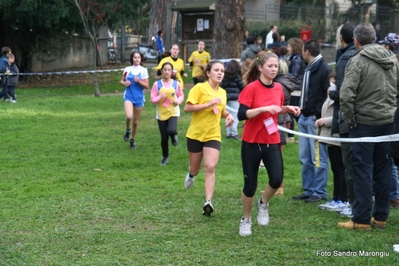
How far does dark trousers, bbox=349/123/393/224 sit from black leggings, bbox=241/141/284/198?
84 centimetres

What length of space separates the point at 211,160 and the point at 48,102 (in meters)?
13.9

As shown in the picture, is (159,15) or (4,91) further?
(159,15)

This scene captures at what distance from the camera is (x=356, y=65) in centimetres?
742

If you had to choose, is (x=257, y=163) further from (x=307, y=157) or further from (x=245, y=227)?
(x=307, y=157)

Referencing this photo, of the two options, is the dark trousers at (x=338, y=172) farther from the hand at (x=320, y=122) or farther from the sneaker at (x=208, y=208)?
the sneaker at (x=208, y=208)

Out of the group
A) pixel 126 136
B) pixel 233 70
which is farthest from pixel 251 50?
pixel 126 136

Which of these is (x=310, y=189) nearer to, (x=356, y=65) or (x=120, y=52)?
(x=356, y=65)

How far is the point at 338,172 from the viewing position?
30.4 feet

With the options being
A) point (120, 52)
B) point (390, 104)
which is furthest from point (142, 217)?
point (120, 52)

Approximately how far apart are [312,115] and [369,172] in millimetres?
2125

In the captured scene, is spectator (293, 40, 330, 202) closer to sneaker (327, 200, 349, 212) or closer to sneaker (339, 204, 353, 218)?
sneaker (327, 200, 349, 212)

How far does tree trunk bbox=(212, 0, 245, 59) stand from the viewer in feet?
68.5

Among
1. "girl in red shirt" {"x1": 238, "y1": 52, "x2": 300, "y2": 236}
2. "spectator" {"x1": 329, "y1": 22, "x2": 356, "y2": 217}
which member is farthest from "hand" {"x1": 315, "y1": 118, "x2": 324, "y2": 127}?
"girl in red shirt" {"x1": 238, "y1": 52, "x2": 300, "y2": 236}

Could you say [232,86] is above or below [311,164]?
above
